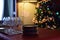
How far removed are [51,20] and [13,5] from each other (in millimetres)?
1776

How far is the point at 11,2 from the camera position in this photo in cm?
511

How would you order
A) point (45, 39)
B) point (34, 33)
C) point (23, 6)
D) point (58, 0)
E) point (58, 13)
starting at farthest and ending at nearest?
point (23, 6) < point (58, 0) < point (58, 13) < point (34, 33) < point (45, 39)

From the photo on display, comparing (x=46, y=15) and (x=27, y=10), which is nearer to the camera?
(x=46, y=15)

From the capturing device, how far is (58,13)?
369cm

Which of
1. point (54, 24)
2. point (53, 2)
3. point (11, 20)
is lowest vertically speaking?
point (54, 24)

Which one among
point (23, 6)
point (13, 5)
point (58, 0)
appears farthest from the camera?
point (13, 5)

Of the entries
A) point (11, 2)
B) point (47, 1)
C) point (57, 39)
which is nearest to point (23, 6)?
point (11, 2)

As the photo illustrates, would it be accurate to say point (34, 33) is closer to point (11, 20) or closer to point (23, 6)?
point (11, 20)

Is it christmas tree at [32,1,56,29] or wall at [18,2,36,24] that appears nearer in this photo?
christmas tree at [32,1,56,29]

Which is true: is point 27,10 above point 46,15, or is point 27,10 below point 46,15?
above

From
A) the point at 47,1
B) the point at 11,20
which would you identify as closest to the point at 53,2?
the point at 47,1

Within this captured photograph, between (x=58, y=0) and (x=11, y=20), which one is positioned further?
(x=58, y=0)

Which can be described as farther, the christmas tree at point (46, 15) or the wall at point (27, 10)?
the wall at point (27, 10)

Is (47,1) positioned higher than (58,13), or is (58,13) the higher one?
(47,1)
